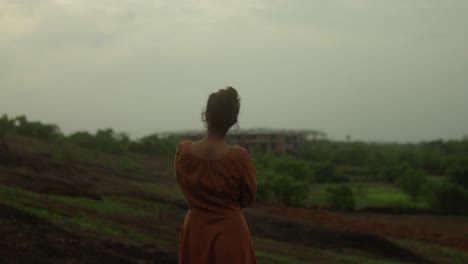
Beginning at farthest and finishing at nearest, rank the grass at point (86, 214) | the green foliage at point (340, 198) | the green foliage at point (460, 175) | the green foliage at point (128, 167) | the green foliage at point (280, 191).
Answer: the green foliage at point (460, 175) → the green foliage at point (128, 167) → the green foliage at point (340, 198) → the green foliage at point (280, 191) → the grass at point (86, 214)

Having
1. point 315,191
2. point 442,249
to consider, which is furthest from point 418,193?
point 442,249

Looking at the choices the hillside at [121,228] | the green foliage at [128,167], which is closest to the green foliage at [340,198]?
the hillside at [121,228]

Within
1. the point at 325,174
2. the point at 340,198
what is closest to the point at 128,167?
the point at 340,198

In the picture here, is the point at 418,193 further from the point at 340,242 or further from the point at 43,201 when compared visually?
the point at 43,201

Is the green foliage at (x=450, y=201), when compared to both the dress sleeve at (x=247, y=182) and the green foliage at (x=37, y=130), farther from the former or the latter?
the dress sleeve at (x=247, y=182)

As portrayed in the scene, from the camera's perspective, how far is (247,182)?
3.36 m

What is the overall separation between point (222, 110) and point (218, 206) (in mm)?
565

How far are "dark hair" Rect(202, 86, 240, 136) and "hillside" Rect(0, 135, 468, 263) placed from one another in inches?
197

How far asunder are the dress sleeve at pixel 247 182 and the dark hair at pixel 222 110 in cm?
22

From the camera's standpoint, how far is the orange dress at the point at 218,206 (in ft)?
10.9

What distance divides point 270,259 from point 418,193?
35.0m

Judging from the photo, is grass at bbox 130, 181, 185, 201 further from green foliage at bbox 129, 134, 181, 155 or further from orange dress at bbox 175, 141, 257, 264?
green foliage at bbox 129, 134, 181, 155

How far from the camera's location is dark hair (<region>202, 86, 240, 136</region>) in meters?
3.38

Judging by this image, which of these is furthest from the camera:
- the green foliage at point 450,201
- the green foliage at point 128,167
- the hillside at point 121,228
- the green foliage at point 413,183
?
the green foliage at point 413,183
